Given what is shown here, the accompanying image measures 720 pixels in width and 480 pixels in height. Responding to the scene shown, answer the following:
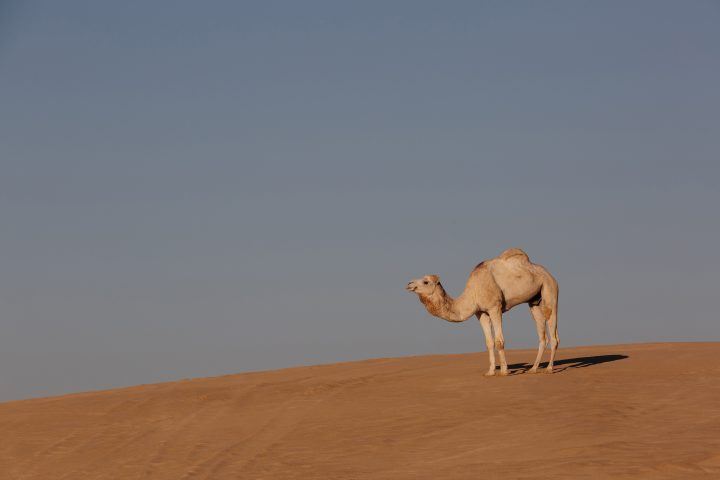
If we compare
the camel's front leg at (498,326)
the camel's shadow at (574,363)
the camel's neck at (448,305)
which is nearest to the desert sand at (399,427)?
the camel's shadow at (574,363)

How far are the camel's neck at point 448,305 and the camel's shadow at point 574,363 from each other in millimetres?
2352

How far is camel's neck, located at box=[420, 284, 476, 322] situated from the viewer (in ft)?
70.6

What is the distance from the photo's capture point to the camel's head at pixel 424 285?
2156 cm

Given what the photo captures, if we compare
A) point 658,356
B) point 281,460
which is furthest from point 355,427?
point 658,356

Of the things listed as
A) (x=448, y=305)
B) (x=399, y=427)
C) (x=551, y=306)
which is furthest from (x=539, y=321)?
(x=399, y=427)

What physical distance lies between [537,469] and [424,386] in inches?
309

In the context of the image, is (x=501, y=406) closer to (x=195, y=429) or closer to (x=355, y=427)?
(x=355, y=427)

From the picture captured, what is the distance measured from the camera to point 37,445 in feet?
64.0

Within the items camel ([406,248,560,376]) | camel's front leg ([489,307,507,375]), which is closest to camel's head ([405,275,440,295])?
camel ([406,248,560,376])

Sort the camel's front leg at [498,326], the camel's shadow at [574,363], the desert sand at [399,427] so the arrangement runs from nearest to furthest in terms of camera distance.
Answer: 1. the desert sand at [399,427]
2. the camel's front leg at [498,326]
3. the camel's shadow at [574,363]

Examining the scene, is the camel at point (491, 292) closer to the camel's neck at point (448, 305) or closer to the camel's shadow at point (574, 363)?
the camel's neck at point (448, 305)

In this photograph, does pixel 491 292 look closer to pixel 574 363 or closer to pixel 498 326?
pixel 498 326

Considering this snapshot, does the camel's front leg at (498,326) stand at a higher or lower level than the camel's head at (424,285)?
lower

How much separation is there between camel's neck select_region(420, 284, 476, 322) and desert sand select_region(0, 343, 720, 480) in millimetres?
1333
